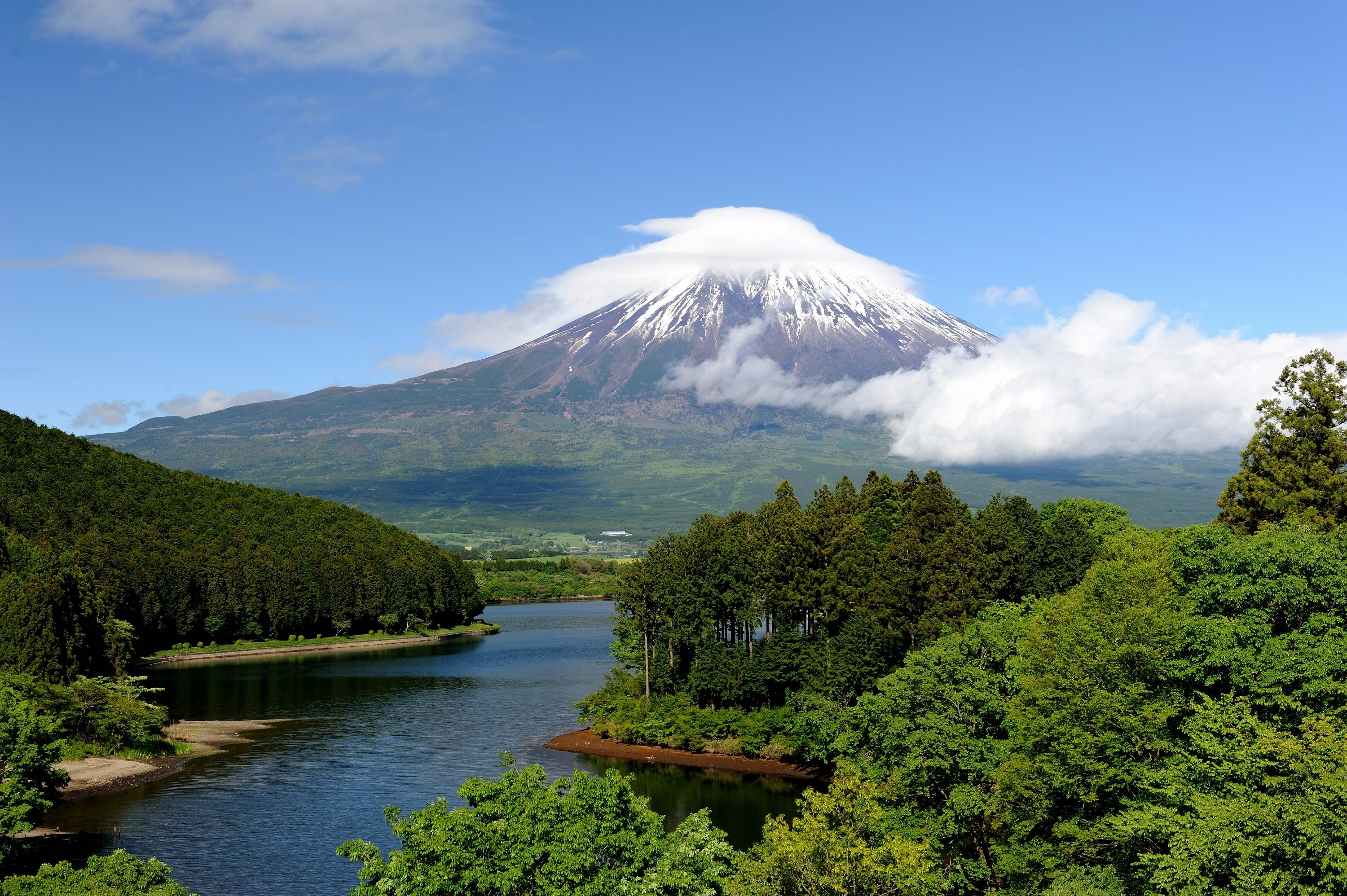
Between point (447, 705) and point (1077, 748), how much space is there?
6173 cm

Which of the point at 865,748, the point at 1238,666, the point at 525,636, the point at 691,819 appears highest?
the point at 1238,666

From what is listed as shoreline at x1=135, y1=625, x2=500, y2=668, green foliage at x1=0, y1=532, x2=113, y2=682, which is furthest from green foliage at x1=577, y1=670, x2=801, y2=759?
shoreline at x1=135, y1=625, x2=500, y2=668

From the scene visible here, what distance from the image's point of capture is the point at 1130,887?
96.2ft

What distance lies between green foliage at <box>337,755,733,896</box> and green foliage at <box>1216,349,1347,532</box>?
34353 millimetres

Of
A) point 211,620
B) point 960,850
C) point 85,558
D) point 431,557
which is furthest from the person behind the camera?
point 431,557

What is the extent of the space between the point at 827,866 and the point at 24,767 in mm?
29259

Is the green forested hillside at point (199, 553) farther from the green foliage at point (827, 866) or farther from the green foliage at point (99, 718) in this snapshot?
the green foliage at point (827, 866)

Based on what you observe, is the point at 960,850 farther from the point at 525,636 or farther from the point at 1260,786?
the point at 525,636

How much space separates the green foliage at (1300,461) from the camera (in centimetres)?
4922

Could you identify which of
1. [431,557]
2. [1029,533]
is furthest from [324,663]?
[1029,533]

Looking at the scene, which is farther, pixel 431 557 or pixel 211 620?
pixel 431 557

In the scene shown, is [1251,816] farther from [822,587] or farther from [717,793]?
[822,587]

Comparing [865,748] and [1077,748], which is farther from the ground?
[1077,748]

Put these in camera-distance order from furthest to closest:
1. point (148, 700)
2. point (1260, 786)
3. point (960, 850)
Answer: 1. point (148, 700)
2. point (960, 850)
3. point (1260, 786)
